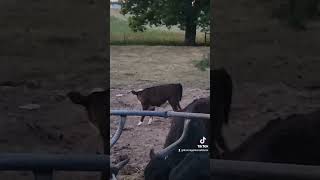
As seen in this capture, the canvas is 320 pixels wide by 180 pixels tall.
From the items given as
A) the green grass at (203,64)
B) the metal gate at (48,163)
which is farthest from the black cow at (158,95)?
the metal gate at (48,163)

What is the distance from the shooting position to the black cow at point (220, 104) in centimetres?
205

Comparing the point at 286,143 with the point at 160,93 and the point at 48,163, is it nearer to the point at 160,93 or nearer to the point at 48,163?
the point at 160,93

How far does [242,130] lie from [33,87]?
0.81 metres

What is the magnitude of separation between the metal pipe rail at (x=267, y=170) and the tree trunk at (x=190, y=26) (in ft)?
2.98

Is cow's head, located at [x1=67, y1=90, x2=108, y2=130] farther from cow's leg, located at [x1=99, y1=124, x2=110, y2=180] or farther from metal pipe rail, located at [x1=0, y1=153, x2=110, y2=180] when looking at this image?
metal pipe rail, located at [x1=0, y1=153, x2=110, y2=180]

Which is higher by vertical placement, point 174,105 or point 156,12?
point 156,12

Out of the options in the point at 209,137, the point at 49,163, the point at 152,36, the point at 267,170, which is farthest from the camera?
the point at 152,36

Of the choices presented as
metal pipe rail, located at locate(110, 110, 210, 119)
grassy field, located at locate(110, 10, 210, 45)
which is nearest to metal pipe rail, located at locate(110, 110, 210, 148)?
metal pipe rail, located at locate(110, 110, 210, 119)

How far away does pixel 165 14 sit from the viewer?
2174mm

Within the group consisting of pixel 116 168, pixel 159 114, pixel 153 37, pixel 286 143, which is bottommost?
pixel 116 168

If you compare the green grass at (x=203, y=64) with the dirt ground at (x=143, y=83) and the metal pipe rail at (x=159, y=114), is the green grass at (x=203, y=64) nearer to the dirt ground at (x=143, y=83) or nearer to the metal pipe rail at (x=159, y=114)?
the dirt ground at (x=143, y=83)

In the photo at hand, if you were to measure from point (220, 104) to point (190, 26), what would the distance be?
13.5 inches

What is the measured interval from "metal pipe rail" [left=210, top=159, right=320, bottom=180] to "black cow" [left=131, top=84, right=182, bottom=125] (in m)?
A: 0.80

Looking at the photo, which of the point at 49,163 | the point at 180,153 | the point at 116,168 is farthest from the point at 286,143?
the point at 49,163
